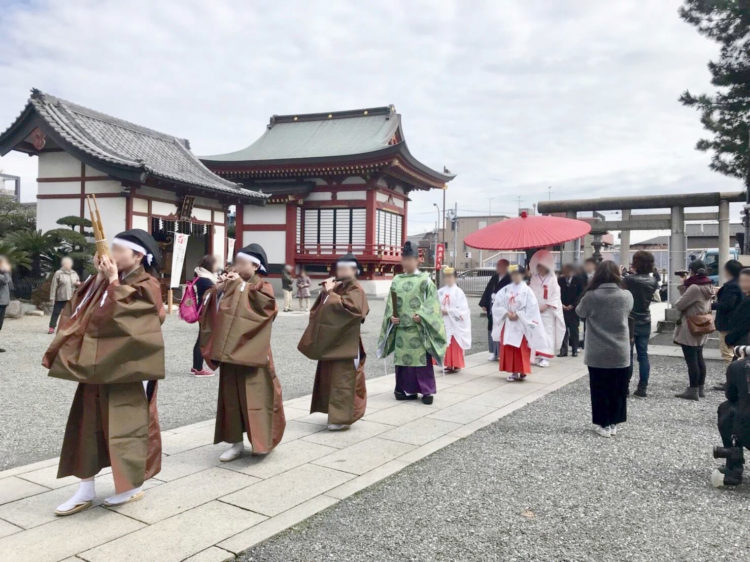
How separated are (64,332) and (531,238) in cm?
616

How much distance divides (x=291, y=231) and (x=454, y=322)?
1721 cm

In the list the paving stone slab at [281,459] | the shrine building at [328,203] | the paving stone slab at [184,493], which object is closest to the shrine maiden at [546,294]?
the paving stone slab at [281,459]

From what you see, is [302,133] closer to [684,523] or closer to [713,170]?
[713,170]

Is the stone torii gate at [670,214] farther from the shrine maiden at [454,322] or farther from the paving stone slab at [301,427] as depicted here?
the paving stone slab at [301,427]

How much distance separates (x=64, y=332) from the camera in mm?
3350

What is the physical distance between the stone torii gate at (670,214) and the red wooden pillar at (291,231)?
13.0 m

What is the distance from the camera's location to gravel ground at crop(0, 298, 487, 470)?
16.4ft

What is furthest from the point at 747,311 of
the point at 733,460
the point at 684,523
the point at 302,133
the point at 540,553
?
the point at 302,133

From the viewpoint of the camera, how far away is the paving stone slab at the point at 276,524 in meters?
3.06

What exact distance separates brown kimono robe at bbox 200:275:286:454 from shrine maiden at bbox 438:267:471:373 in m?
4.39

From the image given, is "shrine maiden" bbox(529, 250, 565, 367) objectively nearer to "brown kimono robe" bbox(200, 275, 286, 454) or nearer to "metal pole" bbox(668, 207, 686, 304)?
"metal pole" bbox(668, 207, 686, 304)

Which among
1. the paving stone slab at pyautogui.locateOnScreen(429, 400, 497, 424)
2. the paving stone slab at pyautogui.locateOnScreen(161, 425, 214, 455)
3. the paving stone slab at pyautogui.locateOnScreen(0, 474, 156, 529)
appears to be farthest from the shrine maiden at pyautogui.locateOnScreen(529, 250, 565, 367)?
the paving stone slab at pyautogui.locateOnScreen(0, 474, 156, 529)

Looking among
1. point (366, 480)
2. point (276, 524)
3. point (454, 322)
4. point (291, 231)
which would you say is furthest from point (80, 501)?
point (291, 231)

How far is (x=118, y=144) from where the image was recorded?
18.2 meters
